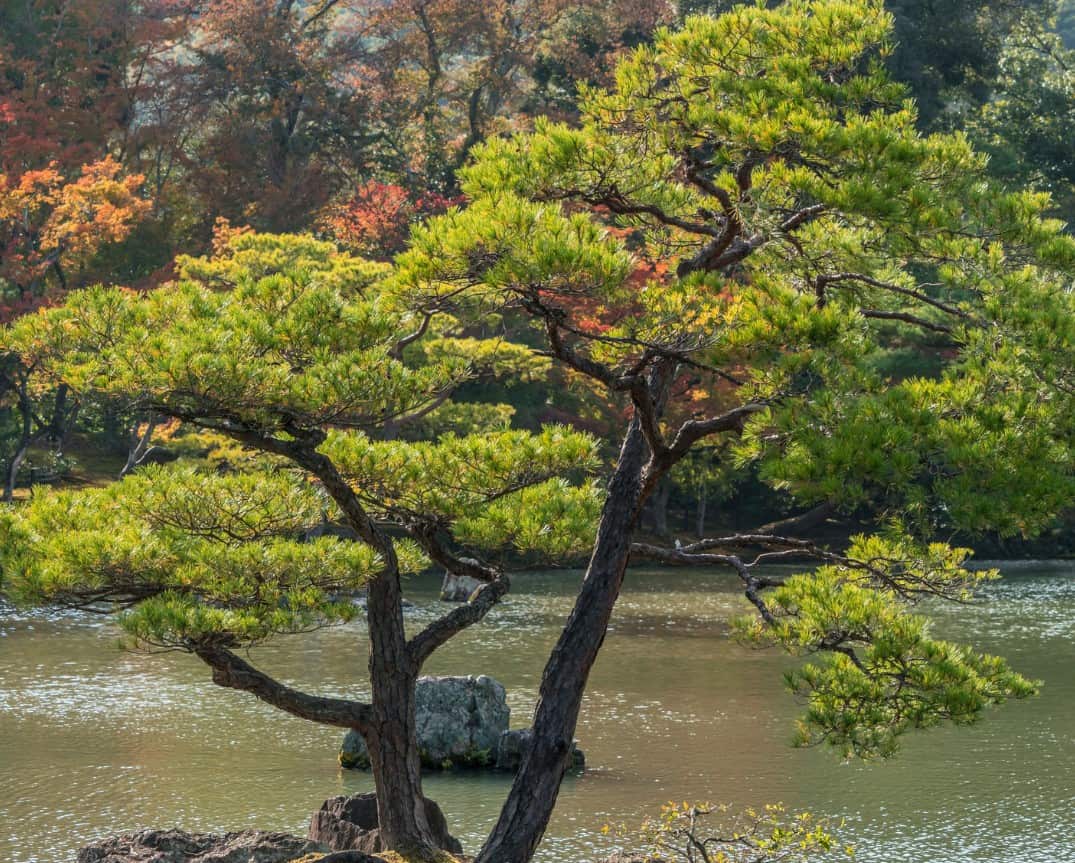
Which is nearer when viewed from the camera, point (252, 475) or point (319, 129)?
point (252, 475)

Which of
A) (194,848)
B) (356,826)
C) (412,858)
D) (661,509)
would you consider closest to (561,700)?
(412,858)

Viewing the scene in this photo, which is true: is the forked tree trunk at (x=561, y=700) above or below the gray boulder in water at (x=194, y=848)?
above

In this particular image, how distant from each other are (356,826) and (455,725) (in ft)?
9.55

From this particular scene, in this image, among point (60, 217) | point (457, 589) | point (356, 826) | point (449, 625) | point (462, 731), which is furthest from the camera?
Result: point (60, 217)

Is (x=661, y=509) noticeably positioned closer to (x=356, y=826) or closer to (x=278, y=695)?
(x=356, y=826)

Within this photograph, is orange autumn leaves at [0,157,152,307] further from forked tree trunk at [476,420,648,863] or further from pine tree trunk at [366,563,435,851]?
forked tree trunk at [476,420,648,863]

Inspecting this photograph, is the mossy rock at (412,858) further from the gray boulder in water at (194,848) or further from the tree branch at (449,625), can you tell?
the tree branch at (449,625)

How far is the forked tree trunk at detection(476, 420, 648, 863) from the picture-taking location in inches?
223

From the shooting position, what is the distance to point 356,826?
7.07 metres

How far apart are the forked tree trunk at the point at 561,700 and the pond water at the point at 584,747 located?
2.15 meters

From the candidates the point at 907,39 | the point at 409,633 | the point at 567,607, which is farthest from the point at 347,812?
the point at 907,39

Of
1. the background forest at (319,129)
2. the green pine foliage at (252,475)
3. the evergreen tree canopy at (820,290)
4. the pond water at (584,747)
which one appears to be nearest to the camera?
the evergreen tree canopy at (820,290)

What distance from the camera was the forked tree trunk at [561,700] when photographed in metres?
5.67

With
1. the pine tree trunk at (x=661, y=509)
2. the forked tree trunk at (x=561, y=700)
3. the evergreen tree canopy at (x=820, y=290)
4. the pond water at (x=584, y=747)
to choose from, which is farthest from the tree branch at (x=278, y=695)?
the pine tree trunk at (x=661, y=509)
